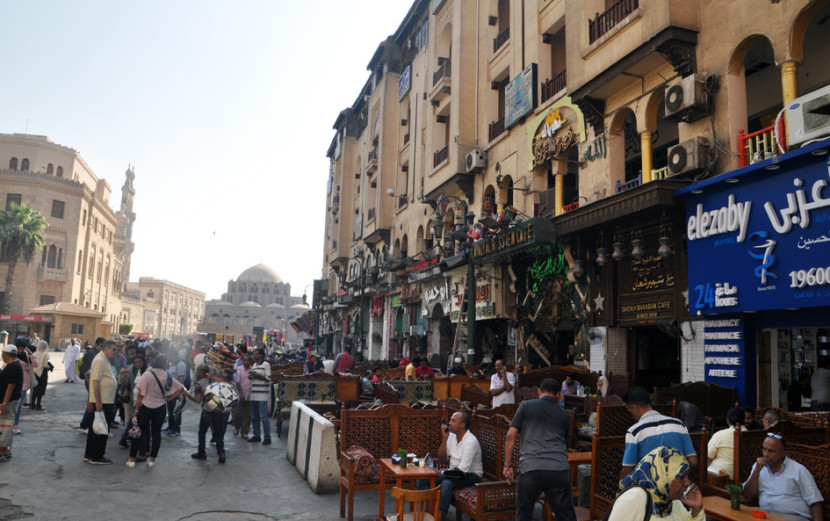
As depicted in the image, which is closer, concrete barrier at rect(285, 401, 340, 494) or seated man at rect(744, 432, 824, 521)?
seated man at rect(744, 432, 824, 521)

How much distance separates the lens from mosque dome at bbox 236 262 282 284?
142m

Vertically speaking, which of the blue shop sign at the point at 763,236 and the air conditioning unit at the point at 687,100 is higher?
the air conditioning unit at the point at 687,100

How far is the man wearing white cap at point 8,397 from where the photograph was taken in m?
8.84

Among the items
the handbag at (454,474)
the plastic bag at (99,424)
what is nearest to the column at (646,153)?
the handbag at (454,474)

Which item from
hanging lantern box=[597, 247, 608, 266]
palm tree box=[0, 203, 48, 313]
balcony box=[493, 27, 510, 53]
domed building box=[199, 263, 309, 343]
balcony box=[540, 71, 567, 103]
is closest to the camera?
hanging lantern box=[597, 247, 608, 266]

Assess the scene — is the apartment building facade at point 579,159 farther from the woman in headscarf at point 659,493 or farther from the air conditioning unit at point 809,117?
the woman in headscarf at point 659,493

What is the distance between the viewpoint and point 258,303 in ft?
461

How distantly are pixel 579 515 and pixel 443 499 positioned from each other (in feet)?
4.48

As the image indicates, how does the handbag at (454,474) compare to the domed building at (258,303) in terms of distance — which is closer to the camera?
the handbag at (454,474)

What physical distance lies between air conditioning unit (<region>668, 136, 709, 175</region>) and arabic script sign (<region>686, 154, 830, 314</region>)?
1.66 feet

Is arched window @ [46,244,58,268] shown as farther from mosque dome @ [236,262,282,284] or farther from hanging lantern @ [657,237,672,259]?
mosque dome @ [236,262,282,284]

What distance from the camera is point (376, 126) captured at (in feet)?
116

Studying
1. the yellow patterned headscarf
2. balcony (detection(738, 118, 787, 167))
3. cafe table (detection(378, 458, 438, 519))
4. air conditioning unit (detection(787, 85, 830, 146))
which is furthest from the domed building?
the yellow patterned headscarf

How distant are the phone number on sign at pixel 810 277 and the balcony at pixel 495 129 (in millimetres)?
12033
